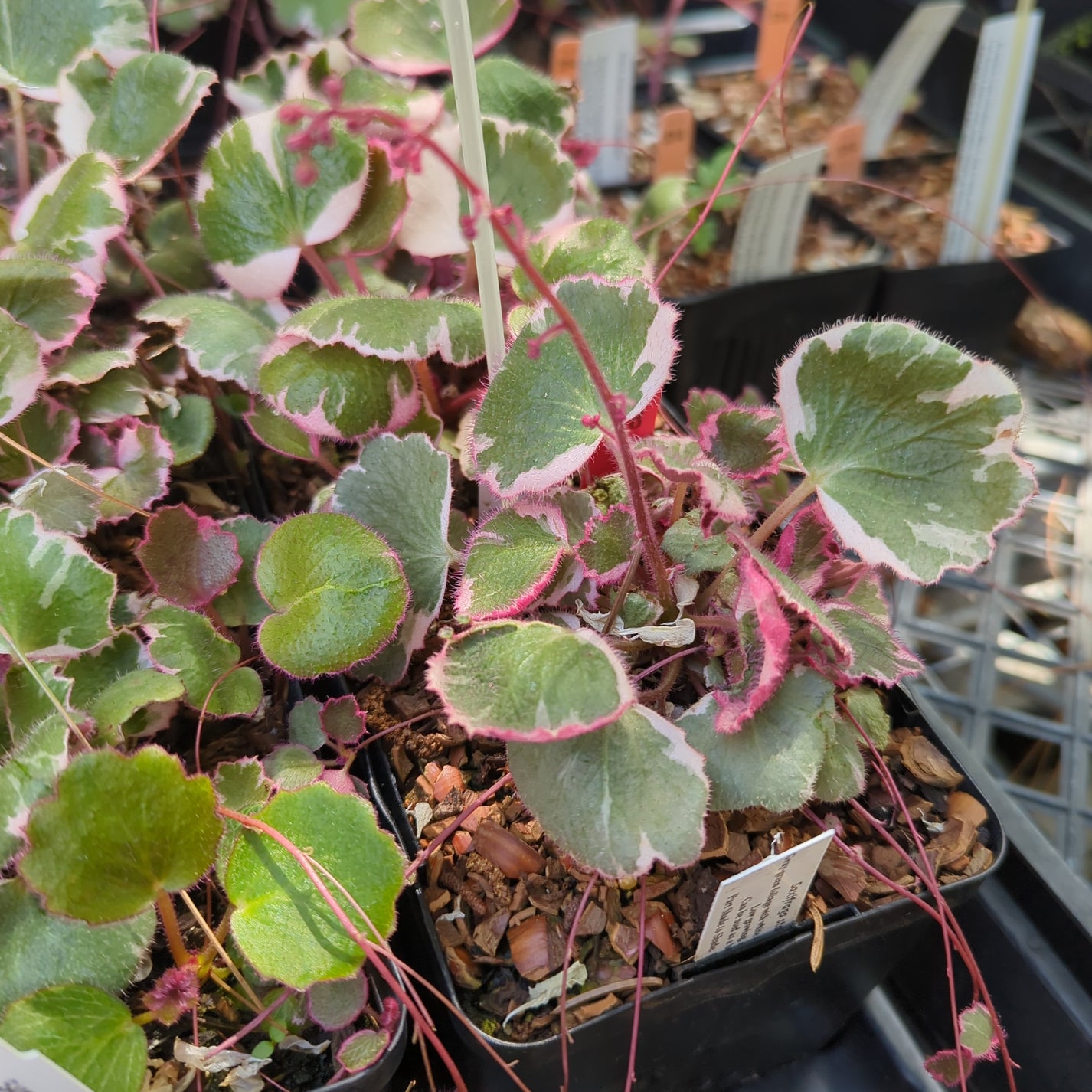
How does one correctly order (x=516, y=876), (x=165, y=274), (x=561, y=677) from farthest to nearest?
(x=165, y=274)
(x=516, y=876)
(x=561, y=677)

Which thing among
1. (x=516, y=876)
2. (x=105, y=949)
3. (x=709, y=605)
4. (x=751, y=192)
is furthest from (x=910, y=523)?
(x=751, y=192)

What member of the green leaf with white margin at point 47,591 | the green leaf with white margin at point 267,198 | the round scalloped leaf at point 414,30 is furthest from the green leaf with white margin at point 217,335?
the round scalloped leaf at point 414,30

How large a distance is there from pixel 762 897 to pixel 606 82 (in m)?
0.92

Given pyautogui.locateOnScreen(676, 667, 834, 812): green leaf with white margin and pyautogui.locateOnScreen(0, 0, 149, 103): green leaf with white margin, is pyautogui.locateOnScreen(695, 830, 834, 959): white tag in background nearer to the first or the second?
pyautogui.locateOnScreen(676, 667, 834, 812): green leaf with white margin

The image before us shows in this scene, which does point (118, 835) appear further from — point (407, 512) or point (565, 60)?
point (565, 60)

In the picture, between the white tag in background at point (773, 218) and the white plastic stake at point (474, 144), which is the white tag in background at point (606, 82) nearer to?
the white tag in background at point (773, 218)

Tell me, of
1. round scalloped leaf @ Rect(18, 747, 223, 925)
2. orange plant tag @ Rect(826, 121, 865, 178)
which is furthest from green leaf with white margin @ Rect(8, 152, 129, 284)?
orange plant tag @ Rect(826, 121, 865, 178)

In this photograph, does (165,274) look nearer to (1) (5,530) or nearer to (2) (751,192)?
(1) (5,530)

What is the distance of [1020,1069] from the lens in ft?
1.91

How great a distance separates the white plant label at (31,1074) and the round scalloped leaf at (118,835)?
6 centimetres

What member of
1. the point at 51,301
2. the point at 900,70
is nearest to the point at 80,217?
the point at 51,301

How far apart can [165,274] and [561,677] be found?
55 cm

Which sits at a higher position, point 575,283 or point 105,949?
point 575,283

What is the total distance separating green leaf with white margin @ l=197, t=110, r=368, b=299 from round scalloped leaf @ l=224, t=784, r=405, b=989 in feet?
1.19
